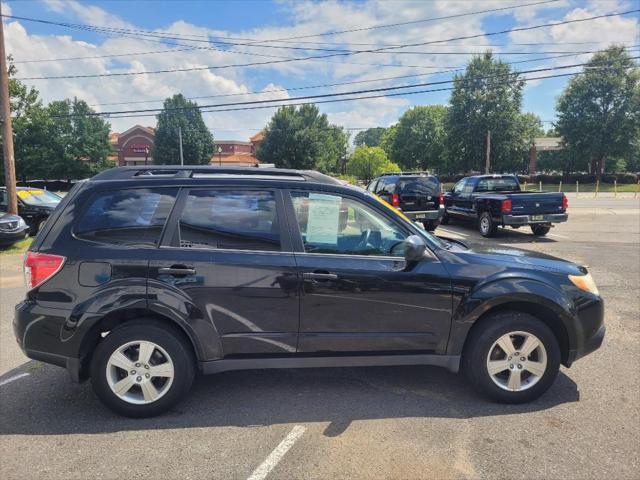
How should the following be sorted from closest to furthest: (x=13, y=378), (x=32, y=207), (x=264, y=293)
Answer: (x=264, y=293) → (x=13, y=378) → (x=32, y=207)

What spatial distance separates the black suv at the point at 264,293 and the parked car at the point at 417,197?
32.8 ft

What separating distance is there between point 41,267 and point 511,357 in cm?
353

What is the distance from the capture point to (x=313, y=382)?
3.90m

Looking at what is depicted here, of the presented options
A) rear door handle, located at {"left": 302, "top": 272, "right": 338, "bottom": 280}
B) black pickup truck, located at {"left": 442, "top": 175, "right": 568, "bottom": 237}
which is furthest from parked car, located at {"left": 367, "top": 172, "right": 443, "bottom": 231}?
rear door handle, located at {"left": 302, "top": 272, "right": 338, "bottom": 280}

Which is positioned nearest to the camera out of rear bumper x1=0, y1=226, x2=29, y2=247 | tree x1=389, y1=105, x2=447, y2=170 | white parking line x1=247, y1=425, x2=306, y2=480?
white parking line x1=247, y1=425, x2=306, y2=480

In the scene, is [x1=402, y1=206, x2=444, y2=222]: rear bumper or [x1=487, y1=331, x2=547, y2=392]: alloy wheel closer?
[x1=487, y1=331, x2=547, y2=392]: alloy wheel

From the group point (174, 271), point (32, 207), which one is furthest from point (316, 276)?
point (32, 207)

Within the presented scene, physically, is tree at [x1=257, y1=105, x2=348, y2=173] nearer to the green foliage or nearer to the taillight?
the green foliage

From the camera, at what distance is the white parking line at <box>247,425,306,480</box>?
270 centimetres

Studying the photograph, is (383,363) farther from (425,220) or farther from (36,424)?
(425,220)

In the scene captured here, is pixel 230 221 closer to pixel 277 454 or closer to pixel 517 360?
pixel 277 454

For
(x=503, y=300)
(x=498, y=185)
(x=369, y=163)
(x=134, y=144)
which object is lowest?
(x=503, y=300)

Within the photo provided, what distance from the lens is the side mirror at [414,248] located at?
127 inches

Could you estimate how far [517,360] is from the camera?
137 inches
